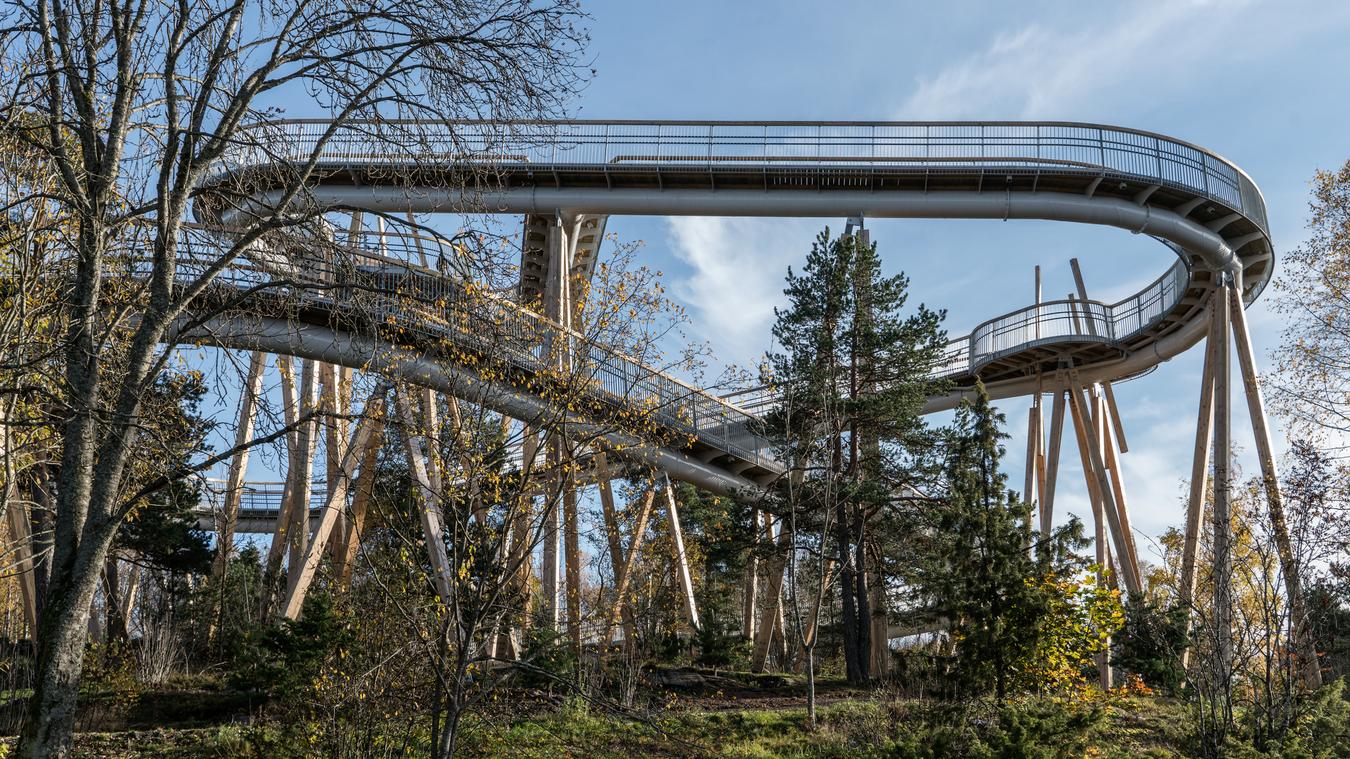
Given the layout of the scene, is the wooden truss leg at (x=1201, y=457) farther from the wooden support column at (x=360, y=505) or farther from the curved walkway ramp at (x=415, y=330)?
the wooden support column at (x=360, y=505)

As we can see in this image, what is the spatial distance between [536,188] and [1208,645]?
13.6 m

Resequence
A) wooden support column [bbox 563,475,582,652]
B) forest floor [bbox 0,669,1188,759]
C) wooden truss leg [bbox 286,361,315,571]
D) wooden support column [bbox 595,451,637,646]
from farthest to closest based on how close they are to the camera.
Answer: wooden support column [bbox 595,451,637,646] → wooden truss leg [bbox 286,361,315,571] → wooden support column [bbox 563,475,582,652] → forest floor [bbox 0,669,1188,759]

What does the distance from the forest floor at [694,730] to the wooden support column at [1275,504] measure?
6.55 feet

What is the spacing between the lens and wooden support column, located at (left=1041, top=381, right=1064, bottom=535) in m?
24.3

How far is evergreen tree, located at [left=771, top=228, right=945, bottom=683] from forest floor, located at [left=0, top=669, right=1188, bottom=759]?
388 cm

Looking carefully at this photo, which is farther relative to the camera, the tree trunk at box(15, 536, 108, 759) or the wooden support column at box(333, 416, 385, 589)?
the wooden support column at box(333, 416, 385, 589)

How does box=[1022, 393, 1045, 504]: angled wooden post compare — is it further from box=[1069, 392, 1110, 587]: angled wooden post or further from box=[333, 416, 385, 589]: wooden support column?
box=[333, 416, 385, 589]: wooden support column

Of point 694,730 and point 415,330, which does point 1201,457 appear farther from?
point 415,330

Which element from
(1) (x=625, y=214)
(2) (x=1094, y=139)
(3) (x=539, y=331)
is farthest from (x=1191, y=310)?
(3) (x=539, y=331)

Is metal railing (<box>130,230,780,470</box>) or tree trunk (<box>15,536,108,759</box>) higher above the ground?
metal railing (<box>130,230,780,470</box>)

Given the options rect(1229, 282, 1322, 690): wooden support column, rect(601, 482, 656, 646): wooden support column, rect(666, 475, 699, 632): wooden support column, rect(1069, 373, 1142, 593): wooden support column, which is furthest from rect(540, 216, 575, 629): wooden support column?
rect(1069, 373, 1142, 593): wooden support column

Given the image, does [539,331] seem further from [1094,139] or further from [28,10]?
[1094,139]

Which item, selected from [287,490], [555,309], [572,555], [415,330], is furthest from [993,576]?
[287,490]

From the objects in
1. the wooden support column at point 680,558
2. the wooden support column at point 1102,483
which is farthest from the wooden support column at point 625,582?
the wooden support column at point 1102,483
